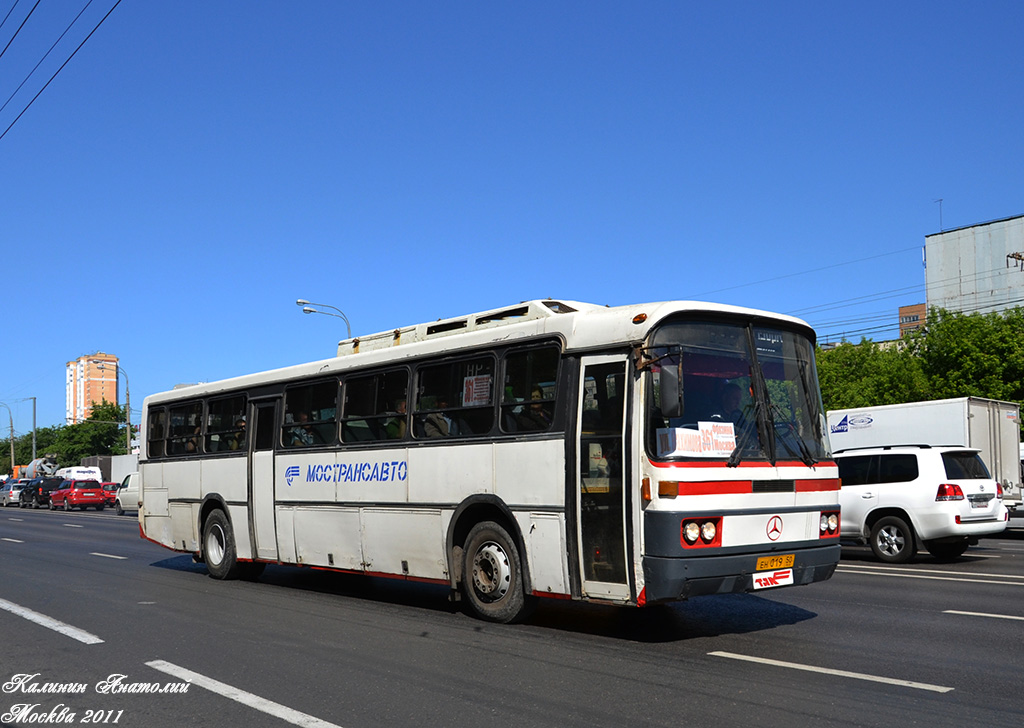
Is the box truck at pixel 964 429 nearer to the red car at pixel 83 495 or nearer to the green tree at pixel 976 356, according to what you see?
the green tree at pixel 976 356

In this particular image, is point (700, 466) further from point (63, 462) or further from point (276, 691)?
point (63, 462)

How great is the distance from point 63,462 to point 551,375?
109203 mm

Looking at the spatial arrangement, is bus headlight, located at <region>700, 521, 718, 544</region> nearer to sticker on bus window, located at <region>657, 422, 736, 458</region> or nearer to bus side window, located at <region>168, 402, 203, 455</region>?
sticker on bus window, located at <region>657, 422, 736, 458</region>

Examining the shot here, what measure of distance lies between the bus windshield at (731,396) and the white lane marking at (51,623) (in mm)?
5394

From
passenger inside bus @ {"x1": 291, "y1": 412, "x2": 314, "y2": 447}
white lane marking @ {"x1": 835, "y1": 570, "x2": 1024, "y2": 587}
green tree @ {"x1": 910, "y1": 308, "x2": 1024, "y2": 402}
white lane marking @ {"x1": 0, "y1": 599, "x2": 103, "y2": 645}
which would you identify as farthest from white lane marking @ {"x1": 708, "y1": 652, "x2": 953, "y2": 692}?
green tree @ {"x1": 910, "y1": 308, "x2": 1024, "y2": 402}

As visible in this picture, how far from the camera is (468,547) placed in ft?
33.3

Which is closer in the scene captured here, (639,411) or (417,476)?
(639,411)

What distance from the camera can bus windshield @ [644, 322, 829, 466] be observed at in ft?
27.2

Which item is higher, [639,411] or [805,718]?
[639,411]

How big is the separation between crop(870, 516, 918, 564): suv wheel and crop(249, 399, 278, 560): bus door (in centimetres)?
995

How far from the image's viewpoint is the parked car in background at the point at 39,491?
5622 cm

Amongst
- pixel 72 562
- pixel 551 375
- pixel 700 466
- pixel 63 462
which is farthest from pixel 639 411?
pixel 63 462

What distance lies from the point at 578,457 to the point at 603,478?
0.35 metres

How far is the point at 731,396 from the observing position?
8711 millimetres
